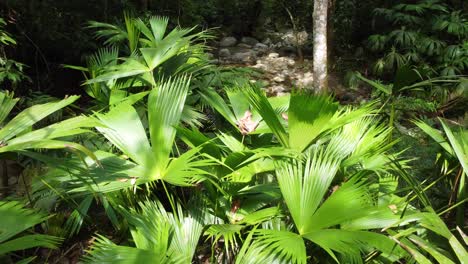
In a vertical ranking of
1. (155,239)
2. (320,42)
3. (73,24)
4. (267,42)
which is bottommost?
(155,239)

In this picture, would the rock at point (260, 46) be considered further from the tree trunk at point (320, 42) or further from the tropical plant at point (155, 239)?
the tropical plant at point (155, 239)

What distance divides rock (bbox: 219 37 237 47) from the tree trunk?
13.4 ft

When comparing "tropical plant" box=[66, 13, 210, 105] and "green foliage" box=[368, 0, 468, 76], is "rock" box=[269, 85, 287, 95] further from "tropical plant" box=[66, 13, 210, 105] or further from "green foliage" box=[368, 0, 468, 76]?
"tropical plant" box=[66, 13, 210, 105]

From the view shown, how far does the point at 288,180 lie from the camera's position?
5.23 feet

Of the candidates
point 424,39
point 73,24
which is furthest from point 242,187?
point 424,39

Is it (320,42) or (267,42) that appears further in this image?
(267,42)

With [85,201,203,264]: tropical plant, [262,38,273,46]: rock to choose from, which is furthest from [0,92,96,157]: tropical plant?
[262,38,273,46]: rock

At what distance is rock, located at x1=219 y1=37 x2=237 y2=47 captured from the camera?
854cm

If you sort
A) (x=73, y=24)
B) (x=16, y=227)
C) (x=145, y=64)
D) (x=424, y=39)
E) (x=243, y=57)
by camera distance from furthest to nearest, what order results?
1. (x=243, y=57)
2. (x=424, y=39)
3. (x=73, y=24)
4. (x=145, y=64)
5. (x=16, y=227)

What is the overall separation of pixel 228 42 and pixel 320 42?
4239mm

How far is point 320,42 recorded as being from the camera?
4609 mm

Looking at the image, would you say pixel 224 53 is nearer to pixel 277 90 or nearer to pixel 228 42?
pixel 228 42

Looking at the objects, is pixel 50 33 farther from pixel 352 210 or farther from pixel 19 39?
pixel 352 210

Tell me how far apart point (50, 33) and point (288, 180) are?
466 centimetres
